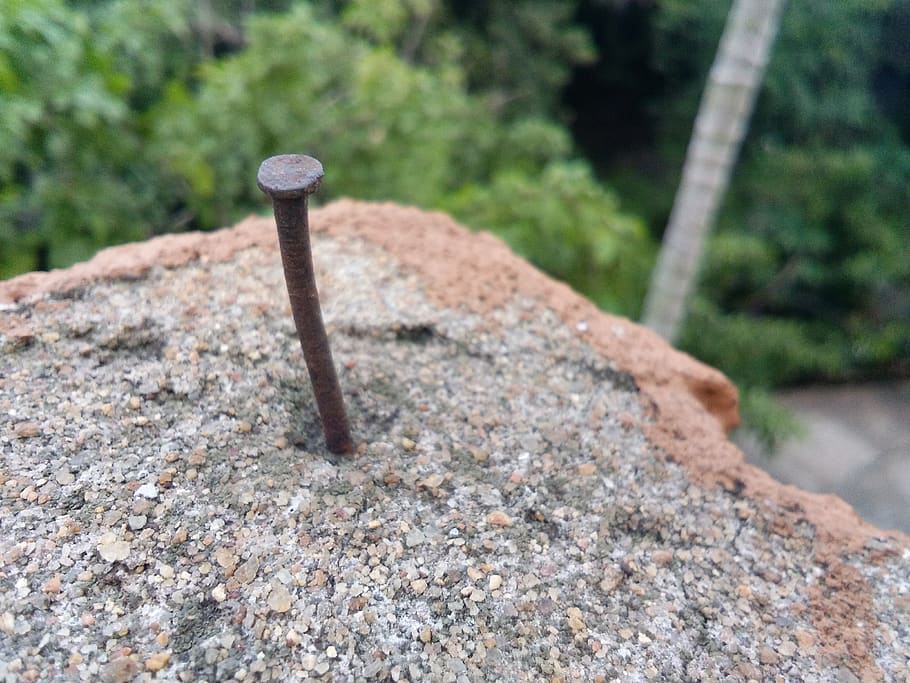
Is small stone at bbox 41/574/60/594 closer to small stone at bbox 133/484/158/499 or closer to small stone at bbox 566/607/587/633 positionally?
small stone at bbox 133/484/158/499

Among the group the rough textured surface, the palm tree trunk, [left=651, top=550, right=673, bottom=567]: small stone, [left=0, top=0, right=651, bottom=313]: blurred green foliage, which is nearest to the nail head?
the rough textured surface

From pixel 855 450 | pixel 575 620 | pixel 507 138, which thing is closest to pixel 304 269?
pixel 575 620

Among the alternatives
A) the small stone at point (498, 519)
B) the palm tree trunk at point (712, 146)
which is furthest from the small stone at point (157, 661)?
the palm tree trunk at point (712, 146)

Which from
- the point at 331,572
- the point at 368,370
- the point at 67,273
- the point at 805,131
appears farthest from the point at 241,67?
the point at 805,131

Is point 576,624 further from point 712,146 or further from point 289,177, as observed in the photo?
point 712,146

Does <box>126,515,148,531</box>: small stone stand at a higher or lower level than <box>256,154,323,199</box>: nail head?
lower

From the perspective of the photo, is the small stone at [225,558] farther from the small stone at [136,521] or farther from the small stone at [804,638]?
the small stone at [804,638]

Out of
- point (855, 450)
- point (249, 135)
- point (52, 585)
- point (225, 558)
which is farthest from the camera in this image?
point (855, 450)
